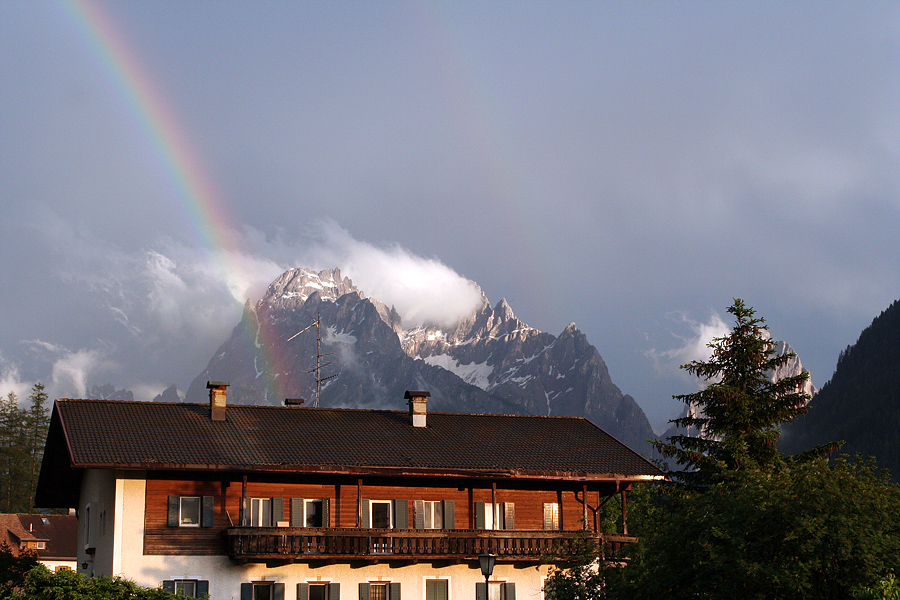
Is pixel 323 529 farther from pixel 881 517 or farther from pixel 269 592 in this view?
pixel 881 517

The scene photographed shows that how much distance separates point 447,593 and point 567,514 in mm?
6508

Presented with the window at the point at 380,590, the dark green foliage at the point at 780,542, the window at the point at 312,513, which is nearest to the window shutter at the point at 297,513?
the window at the point at 312,513

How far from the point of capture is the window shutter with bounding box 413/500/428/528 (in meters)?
40.5

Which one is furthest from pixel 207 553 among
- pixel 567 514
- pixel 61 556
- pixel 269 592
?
pixel 61 556

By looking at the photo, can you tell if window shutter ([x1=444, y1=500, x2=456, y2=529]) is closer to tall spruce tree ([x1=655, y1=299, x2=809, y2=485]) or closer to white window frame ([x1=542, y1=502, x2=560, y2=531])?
white window frame ([x1=542, y1=502, x2=560, y2=531])

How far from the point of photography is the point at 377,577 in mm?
38438

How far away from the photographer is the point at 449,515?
135 ft

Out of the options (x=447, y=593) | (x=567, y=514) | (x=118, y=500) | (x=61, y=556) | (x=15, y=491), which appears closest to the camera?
(x=118, y=500)

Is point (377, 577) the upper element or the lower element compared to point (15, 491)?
lower

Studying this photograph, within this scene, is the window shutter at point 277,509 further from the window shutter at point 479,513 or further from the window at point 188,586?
the window shutter at point 479,513

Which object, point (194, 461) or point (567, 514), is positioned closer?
point (194, 461)

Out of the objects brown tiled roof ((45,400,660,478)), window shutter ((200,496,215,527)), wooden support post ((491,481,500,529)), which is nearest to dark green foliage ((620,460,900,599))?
wooden support post ((491,481,500,529))

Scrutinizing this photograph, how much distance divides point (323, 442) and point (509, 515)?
27.2ft

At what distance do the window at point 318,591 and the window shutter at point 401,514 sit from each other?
12.0 ft
